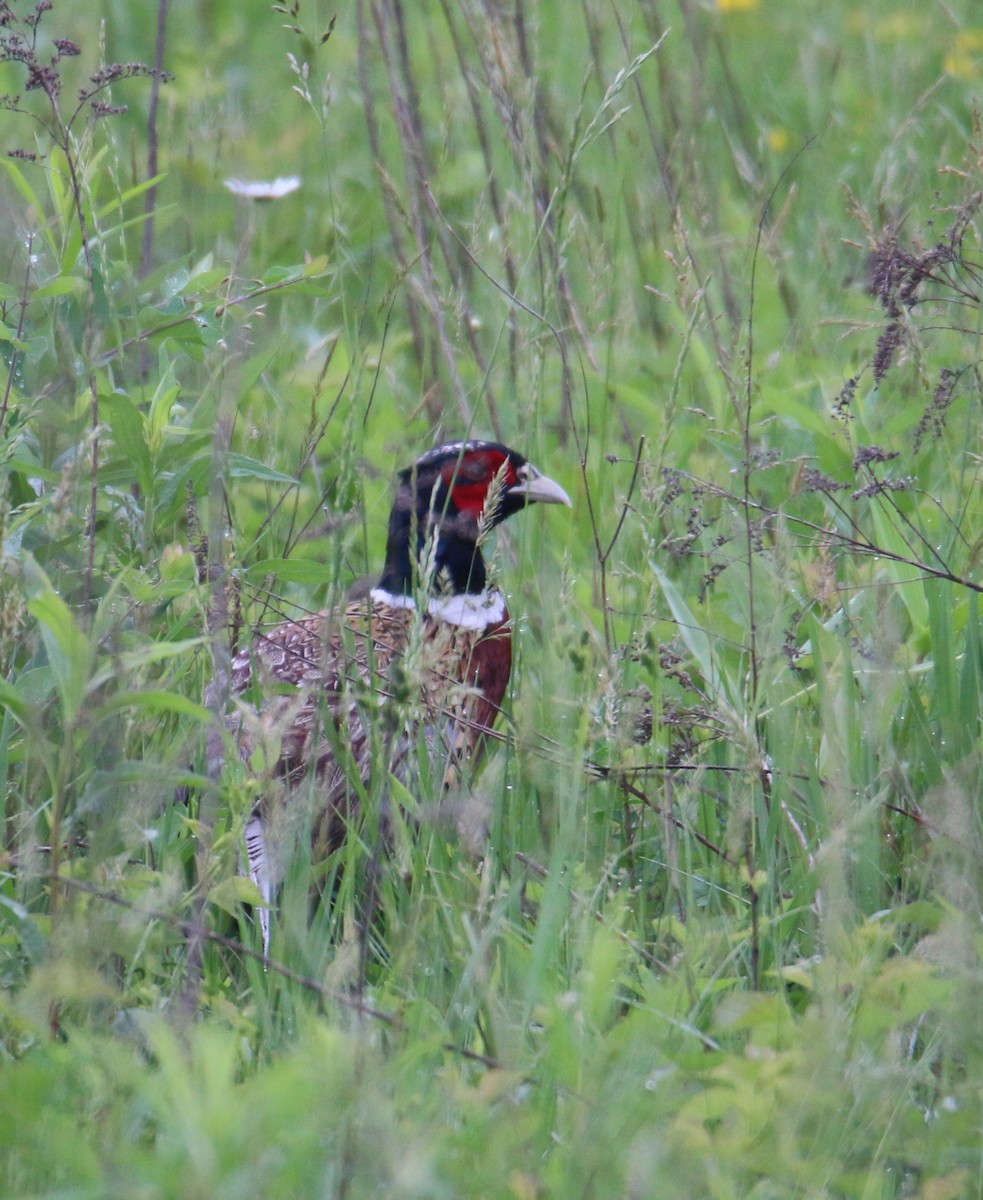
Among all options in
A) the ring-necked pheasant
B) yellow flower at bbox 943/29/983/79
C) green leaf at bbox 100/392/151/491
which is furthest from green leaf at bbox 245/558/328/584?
yellow flower at bbox 943/29/983/79

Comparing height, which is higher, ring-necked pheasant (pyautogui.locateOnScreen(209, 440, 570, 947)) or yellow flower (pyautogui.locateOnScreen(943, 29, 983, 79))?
yellow flower (pyautogui.locateOnScreen(943, 29, 983, 79))

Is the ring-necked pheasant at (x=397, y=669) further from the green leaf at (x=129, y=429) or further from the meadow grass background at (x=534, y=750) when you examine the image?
the green leaf at (x=129, y=429)

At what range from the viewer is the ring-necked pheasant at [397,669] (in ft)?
7.55

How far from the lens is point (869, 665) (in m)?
3.14

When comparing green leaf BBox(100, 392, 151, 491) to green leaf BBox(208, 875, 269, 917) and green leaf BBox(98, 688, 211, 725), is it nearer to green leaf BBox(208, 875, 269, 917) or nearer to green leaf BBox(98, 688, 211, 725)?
green leaf BBox(208, 875, 269, 917)

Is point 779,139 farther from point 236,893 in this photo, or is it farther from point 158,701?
point 158,701

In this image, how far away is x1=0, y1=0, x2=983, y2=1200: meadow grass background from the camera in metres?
1.77

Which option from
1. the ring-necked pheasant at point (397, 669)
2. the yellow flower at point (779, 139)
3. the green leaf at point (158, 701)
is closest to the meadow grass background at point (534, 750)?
the green leaf at point (158, 701)

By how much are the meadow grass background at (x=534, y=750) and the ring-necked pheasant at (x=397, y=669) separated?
0.11 m

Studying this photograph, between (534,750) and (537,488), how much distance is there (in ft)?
4.37

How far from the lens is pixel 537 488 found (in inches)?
156

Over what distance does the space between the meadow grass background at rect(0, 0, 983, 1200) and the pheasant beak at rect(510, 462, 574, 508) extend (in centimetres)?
8

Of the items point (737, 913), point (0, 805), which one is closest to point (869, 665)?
point (737, 913)

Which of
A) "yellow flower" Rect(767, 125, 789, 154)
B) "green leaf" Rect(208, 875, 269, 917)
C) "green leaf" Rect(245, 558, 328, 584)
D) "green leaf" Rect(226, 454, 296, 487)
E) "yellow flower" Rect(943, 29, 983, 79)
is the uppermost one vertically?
"yellow flower" Rect(943, 29, 983, 79)
